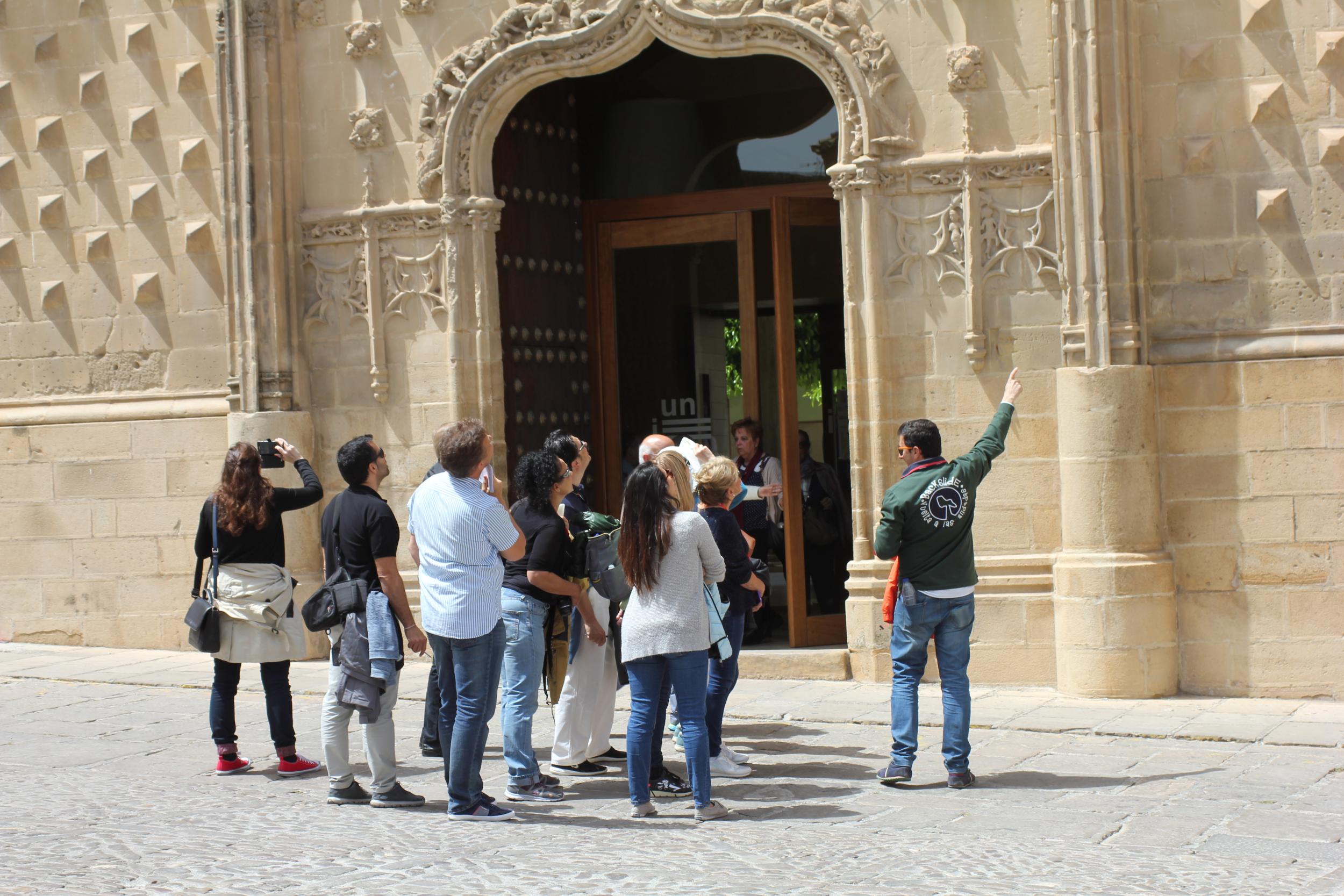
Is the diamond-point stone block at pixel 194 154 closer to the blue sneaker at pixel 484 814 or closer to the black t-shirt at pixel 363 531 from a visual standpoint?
the black t-shirt at pixel 363 531

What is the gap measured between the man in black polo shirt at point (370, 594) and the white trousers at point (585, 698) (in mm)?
911

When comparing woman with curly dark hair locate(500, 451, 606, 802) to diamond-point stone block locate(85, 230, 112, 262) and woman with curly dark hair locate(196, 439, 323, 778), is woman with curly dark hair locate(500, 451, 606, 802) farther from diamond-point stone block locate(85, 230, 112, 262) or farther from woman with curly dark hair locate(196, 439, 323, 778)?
diamond-point stone block locate(85, 230, 112, 262)

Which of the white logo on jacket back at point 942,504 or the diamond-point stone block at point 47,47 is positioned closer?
the white logo on jacket back at point 942,504

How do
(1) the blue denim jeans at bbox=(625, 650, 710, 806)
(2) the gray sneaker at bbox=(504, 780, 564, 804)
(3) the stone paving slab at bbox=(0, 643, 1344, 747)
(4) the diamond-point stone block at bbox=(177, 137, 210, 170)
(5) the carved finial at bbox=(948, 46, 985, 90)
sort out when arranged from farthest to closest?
1. (4) the diamond-point stone block at bbox=(177, 137, 210, 170)
2. (5) the carved finial at bbox=(948, 46, 985, 90)
3. (3) the stone paving slab at bbox=(0, 643, 1344, 747)
4. (2) the gray sneaker at bbox=(504, 780, 564, 804)
5. (1) the blue denim jeans at bbox=(625, 650, 710, 806)

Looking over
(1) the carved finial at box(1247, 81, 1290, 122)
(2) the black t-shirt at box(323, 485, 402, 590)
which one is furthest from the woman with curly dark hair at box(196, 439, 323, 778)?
(1) the carved finial at box(1247, 81, 1290, 122)

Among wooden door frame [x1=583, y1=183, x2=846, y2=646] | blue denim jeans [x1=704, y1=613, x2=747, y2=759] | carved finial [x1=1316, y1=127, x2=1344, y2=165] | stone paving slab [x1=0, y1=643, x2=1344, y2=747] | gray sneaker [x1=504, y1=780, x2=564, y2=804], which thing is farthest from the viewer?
wooden door frame [x1=583, y1=183, x2=846, y2=646]

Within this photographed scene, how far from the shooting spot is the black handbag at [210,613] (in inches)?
299

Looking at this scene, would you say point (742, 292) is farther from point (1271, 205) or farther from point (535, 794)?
point (535, 794)

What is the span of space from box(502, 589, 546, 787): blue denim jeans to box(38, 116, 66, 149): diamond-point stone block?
742cm

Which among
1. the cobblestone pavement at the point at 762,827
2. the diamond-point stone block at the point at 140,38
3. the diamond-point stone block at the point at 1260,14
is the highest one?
the diamond-point stone block at the point at 140,38

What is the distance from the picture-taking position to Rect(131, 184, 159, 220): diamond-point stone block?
1204 centimetres

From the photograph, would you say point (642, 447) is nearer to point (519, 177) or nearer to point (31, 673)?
point (519, 177)

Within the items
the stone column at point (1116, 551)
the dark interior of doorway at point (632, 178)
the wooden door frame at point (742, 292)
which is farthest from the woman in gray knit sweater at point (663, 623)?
the dark interior of doorway at point (632, 178)

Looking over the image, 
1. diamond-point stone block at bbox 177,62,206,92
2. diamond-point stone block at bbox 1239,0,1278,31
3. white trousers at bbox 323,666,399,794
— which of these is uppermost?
diamond-point stone block at bbox 177,62,206,92
